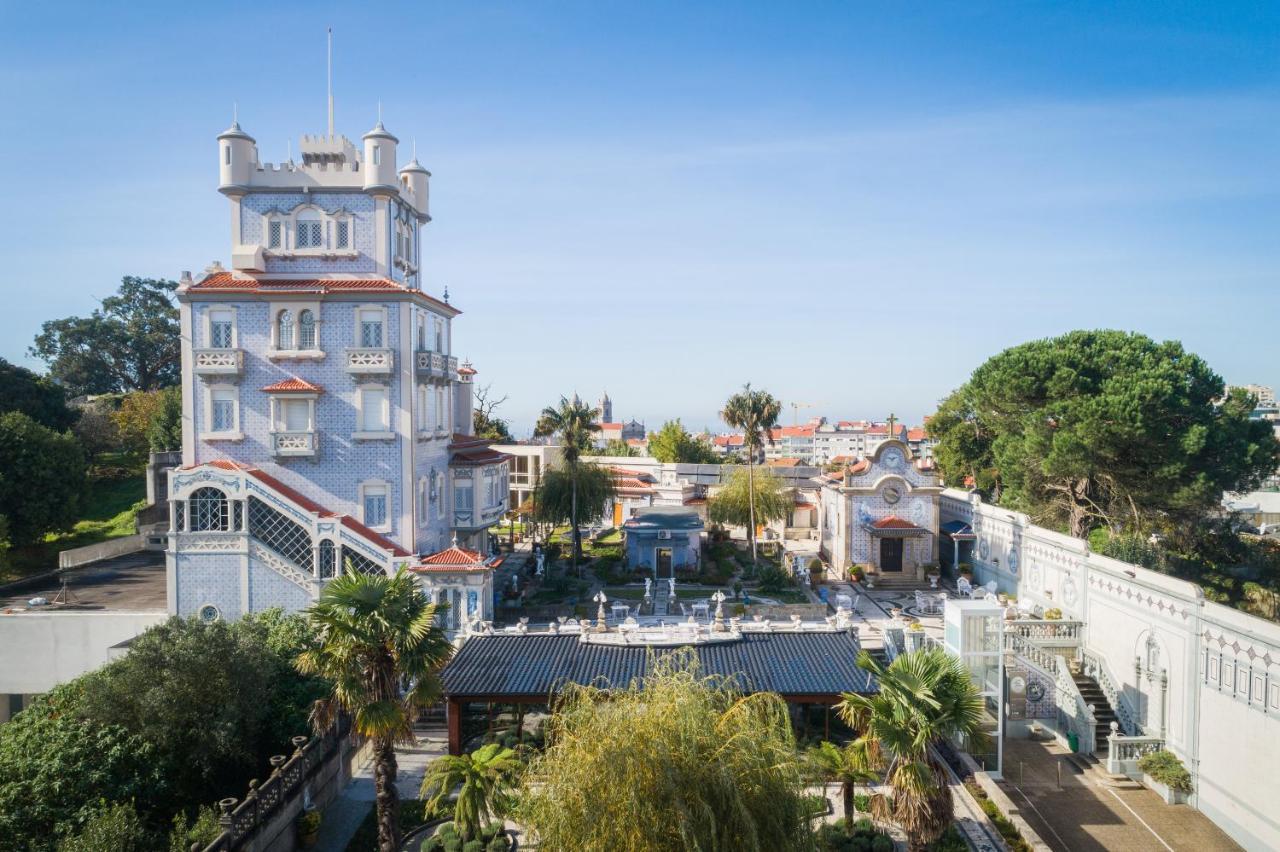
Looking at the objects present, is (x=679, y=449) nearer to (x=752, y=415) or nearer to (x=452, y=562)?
(x=752, y=415)

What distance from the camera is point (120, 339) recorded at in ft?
240

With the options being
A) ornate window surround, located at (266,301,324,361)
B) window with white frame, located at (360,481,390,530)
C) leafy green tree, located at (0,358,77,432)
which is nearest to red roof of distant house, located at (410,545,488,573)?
window with white frame, located at (360,481,390,530)

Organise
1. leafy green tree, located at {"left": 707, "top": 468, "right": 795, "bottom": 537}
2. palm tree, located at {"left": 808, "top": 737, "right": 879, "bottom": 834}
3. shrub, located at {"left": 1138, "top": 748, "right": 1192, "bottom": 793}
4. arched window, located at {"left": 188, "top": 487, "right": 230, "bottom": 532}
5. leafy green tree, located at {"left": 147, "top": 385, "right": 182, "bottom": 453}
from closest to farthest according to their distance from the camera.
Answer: palm tree, located at {"left": 808, "top": 737, "right": 879, "bottom": 834}
shrub, located at {"left": 1138, "top": 748, "right": 1192, "bottom": 793}
arched window, located at {"left": 188, "top": 487, "right": 230, "bottom": 532}
leafy green tree, located at {"left": 707, "top": 468, "right": 795, "bottom": 537}
leafy green tree, located at {"left": 147, "top": 385, "right": 182, "bottom": 453}

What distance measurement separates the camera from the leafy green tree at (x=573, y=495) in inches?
1667

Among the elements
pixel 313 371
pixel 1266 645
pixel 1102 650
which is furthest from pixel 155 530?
pixel 1266 645

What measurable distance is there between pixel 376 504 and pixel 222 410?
6.94 metres

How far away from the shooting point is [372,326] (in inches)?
1270

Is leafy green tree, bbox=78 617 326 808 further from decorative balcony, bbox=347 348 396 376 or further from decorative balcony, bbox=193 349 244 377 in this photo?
decorative balcony, bbox=193 349 244 377

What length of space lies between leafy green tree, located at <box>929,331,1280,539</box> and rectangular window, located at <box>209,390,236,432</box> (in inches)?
1383

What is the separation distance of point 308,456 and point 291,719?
44.2ft

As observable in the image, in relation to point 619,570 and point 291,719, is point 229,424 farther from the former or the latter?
point 619,570

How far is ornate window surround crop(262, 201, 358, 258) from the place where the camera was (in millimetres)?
32938

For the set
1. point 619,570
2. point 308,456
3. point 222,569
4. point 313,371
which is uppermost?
point 313,371

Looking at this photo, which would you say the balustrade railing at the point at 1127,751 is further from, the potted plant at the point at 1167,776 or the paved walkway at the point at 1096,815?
the paved walkway at the point at 1096,815
